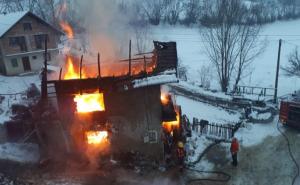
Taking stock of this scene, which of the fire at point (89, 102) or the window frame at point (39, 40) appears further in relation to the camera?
the window frame at point (39, 40)

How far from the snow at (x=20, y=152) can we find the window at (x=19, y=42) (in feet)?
72.6

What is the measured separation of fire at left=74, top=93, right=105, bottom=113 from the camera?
783 inches

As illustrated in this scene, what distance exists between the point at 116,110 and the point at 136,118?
4.59 ft

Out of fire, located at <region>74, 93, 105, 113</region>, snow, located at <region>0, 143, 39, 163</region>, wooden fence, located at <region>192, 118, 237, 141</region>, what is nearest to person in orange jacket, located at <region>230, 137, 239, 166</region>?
wooden fence, located at <region>192, 118, 237, 141</region>

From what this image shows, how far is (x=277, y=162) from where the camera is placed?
2014 centimetres

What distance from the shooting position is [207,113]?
29.2m

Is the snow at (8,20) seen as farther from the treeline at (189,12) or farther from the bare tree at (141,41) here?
the treeline at (189,12)

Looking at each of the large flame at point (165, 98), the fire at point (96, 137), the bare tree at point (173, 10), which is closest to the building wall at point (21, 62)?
the fire at point (96, 137)

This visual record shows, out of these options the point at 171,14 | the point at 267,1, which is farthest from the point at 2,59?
the point at 267,1

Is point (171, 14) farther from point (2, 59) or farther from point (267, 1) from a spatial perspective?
point (2, 59)

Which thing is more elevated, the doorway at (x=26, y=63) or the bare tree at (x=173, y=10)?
the bare tree at (x=173, y=10)

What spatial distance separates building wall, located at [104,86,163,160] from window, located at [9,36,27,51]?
25.8 metres

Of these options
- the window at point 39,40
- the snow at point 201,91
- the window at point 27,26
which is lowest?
the snow at point 201,91

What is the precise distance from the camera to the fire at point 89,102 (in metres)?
19.9
